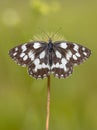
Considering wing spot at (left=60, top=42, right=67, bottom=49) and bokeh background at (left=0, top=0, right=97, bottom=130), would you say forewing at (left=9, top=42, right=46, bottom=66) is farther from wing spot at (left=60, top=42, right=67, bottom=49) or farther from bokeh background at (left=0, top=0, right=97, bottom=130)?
bokeh background at (left=0, top=0, right=97, bottom=130)

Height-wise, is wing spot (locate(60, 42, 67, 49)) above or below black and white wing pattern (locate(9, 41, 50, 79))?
above

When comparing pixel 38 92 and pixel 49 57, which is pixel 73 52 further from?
pixel 38 92

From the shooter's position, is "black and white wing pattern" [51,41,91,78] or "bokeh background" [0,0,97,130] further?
"bokeh background" [0,0,97,130]

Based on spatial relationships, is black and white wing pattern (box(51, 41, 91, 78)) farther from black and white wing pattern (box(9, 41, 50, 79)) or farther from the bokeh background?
the bokeh background

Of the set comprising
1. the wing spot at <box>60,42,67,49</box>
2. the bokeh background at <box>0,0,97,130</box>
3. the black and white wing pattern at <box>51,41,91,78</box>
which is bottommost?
the black and white wing pattern at <box>51,41,91,78</box>

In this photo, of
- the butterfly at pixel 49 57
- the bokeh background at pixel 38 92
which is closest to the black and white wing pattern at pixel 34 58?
the butterfly at pixel 49 57

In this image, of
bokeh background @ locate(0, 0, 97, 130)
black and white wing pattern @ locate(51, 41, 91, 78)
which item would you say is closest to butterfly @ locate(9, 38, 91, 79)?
black and white wing pattern @ locate(51, 41, 91, 78)

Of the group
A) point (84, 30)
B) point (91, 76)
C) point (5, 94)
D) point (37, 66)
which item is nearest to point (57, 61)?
point (37, 66)
